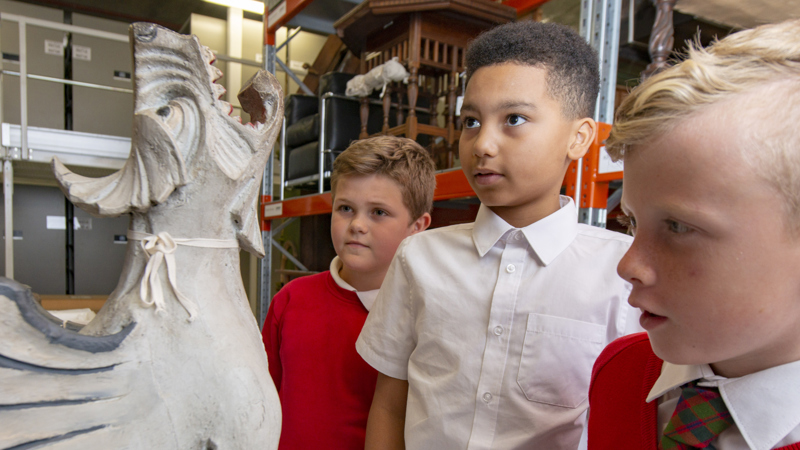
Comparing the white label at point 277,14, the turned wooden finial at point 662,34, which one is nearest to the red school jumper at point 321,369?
the turned wooden finial at point 662,34

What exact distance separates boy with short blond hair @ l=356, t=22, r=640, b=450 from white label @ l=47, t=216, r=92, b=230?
3.93 m

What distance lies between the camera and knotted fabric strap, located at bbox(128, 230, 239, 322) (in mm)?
449

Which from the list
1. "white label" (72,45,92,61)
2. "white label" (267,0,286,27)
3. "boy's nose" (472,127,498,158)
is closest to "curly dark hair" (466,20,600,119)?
"boy's nose" (472,127,498,158)

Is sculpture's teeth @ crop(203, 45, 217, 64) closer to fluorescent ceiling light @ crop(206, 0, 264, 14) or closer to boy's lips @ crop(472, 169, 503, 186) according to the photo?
boy's lips @ crop(472, 169, 503, 186)

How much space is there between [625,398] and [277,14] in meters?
2.69

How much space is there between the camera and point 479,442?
673 mm

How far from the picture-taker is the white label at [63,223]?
12.6 ft

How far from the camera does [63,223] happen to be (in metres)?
3.89

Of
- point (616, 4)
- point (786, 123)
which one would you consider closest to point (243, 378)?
point (786, 123)

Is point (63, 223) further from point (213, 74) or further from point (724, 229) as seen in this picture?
point (724, 229)

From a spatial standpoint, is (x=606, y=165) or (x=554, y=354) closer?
(x=554, y=354)

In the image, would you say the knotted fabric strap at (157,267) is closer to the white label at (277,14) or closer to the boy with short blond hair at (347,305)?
the boy with short blond hair at (347,305)

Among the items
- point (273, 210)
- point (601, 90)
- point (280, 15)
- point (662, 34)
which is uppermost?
point (280, 15)

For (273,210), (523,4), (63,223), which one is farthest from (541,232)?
(63,223)
